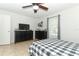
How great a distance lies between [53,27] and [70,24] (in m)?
1.65

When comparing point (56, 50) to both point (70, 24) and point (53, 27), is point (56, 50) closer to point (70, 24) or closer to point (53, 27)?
point (70, 24)

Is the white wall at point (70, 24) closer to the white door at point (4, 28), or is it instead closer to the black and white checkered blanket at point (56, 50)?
the black and white checkered blanket at point (56, 50)

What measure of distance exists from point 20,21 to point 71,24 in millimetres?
3738

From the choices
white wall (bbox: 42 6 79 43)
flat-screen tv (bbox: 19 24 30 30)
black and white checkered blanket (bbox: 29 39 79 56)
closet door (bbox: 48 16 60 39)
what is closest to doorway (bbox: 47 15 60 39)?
closet door (bbox: 48 16 60 39)

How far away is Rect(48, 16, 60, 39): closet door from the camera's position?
5102mm

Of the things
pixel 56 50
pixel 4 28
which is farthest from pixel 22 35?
pixel 56 50

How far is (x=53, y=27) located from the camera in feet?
18.2

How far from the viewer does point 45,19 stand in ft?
20.7

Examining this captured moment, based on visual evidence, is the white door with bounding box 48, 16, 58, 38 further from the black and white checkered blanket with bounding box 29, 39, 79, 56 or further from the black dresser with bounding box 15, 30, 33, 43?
the black and white checkered blanket with bounding box 29, 39, 79, 56

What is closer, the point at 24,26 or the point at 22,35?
the point at 22,35

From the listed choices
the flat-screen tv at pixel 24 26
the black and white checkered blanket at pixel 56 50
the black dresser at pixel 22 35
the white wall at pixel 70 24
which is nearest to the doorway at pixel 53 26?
the white wall at pixel 70 24

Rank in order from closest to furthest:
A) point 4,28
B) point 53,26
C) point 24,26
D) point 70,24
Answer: point 70,24
point 4,28
point 53,26
point 24,26

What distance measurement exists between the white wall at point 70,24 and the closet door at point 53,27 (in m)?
0.51

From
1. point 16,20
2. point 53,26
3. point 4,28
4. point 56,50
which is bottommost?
point 56,50
